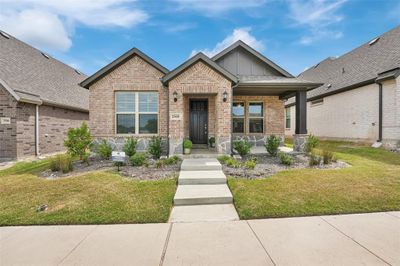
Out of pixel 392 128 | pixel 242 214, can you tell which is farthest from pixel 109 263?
pixel 392 128

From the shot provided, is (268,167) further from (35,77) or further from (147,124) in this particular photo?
(35,77)

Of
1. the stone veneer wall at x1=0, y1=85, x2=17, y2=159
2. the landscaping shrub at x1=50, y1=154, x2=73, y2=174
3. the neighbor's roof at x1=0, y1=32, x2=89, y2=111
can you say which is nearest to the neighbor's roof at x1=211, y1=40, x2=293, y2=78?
the landscaping shrub at x1=50, y1=154, x2=73, y2=174

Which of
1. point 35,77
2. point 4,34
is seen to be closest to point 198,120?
point 35,77

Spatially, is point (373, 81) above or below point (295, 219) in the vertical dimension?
above

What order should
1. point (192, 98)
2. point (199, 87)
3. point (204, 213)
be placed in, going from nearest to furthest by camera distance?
point (204, 213), point (199, 87), point (192, 98)

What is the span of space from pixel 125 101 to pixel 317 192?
8663 millimetres

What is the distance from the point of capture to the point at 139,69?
1005cm

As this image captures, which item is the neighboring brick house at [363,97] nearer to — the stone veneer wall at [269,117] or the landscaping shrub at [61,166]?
the stone veneer wall at [269,117]

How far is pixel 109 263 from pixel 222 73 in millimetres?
7707

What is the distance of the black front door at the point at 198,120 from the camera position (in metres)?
11.4

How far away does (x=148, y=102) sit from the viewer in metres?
10.1

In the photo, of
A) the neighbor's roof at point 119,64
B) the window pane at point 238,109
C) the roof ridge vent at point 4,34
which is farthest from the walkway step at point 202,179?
the roof ridge vent at point 4,34

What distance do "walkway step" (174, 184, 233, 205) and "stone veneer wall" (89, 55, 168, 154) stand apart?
5160 millimetres

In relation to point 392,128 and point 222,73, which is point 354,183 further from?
point 392,128
